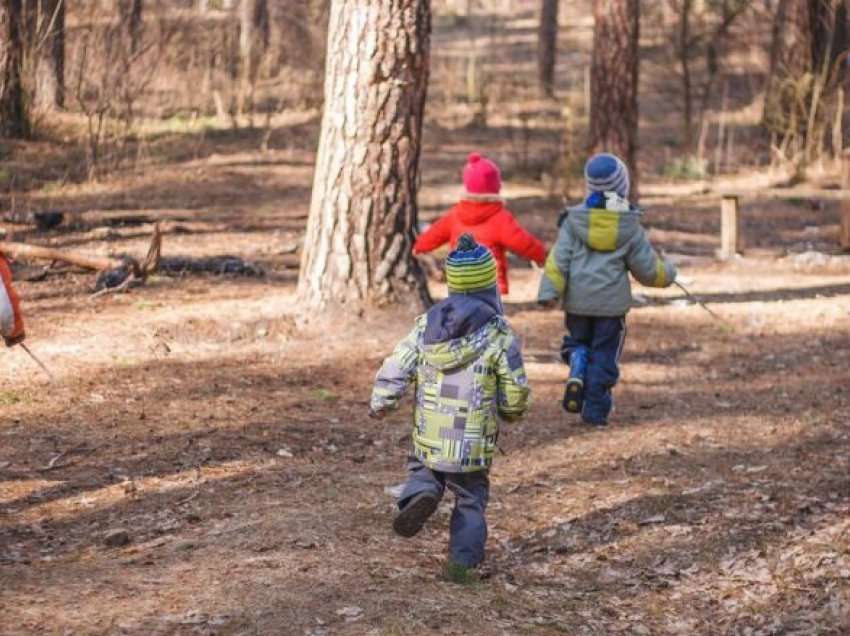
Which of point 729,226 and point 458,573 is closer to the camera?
point 458,573

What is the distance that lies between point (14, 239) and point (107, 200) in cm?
317

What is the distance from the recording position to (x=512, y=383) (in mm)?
5605

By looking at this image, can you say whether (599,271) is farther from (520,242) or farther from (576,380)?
(520,242)

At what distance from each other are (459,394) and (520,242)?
3.50 metres

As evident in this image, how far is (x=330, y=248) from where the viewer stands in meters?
10.3

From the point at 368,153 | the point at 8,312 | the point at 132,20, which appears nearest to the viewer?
the point at 8,312

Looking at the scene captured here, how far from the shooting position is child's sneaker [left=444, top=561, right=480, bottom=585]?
572cm

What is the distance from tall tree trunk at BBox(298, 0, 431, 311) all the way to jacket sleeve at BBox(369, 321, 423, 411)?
4640mm

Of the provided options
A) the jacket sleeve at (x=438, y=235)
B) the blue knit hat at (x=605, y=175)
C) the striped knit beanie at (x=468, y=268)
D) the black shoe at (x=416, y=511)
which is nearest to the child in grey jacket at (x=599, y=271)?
the blue knit hat at (x=605, y=175)

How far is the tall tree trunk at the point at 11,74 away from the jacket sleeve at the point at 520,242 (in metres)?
9.95

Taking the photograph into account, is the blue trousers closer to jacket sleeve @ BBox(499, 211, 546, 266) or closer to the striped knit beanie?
the striped knit beanie

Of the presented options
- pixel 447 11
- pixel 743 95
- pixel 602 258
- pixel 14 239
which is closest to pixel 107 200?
pixel 14 239

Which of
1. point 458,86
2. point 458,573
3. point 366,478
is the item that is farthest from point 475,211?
point 458,86

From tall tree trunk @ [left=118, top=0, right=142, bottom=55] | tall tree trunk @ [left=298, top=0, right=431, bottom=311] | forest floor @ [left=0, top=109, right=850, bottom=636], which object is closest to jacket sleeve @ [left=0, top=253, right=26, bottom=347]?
forest floor @ [left=0, top=109, right=850, bottom=636]
